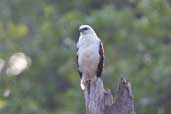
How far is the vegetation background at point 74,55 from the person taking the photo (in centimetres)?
1770

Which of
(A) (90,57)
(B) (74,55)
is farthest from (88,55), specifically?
(B) (74,55)

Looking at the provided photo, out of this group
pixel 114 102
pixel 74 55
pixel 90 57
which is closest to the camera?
pixel 114 102

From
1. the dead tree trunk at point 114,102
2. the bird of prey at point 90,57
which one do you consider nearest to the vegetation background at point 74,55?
the bird of prey at point 90,57

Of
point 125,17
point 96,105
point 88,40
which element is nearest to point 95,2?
point 125,17

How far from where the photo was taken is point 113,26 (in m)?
19.5

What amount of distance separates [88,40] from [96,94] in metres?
1.43

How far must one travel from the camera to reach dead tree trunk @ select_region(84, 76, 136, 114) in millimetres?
9625

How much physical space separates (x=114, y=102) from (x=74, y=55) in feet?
30.2

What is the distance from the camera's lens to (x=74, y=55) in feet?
61.8

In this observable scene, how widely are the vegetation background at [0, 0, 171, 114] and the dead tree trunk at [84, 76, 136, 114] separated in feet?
18.5

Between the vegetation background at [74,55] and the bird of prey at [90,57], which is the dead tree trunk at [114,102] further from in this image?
the vegetation background at [74,55]

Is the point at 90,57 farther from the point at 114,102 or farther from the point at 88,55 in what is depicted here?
the point at 114,102

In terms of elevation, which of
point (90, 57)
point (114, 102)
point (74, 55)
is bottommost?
point (74, 55)

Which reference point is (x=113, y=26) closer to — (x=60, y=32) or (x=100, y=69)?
(x=60, y=32)
